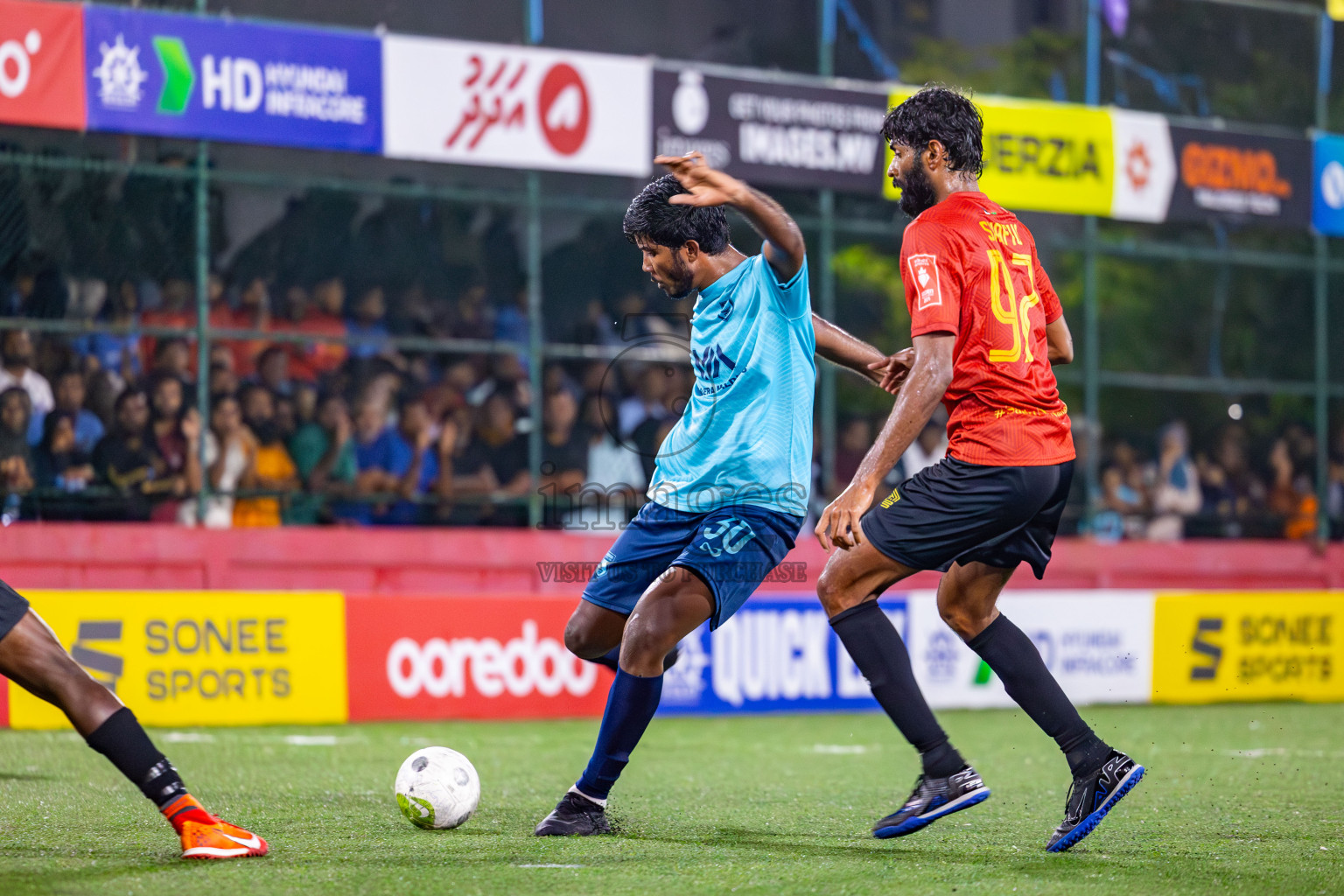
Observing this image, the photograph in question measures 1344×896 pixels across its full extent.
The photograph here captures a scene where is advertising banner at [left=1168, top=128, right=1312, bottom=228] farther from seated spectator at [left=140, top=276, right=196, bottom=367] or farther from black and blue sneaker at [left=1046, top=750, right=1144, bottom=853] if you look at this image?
black and blue sneaker at [left=1046, top=750, right=1144, bottom=853]

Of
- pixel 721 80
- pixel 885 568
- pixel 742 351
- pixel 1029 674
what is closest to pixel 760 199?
pixel 742 351

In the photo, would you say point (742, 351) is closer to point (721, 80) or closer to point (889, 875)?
point (889, 875)

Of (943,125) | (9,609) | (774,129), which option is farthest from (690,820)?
Answer: (774,129)

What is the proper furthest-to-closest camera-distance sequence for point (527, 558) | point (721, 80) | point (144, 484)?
point (721, 80) → point (527, 558) → point (144, 484)

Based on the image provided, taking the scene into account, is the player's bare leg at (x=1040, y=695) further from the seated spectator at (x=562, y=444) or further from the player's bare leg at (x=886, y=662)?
the seated spectator at (x=562, y=444)

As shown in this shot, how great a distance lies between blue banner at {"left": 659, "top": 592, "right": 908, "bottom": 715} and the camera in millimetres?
11602

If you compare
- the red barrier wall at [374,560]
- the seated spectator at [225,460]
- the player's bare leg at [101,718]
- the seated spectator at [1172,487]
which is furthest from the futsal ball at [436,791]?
the seated spectator at [1172,487]

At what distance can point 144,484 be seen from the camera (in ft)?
40.5

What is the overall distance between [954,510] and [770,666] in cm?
692

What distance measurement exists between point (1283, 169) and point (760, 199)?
533 inches

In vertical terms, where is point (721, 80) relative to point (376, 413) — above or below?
above

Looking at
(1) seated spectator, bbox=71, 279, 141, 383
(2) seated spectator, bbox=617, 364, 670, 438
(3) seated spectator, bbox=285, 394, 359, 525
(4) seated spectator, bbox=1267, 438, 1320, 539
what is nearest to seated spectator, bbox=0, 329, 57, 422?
(1) seated spectator, bbox=71, 279, 141, 383

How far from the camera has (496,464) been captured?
1415 centimetres

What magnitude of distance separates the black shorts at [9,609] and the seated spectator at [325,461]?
842 cm
